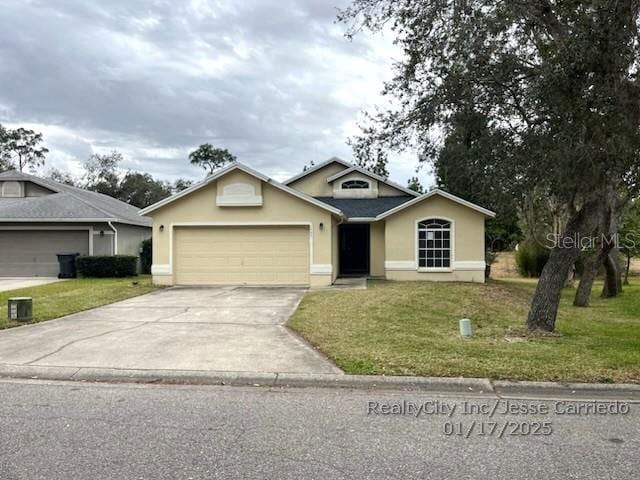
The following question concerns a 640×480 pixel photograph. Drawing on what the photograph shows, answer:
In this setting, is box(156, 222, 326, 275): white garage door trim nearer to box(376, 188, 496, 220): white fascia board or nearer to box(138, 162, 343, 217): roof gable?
box(138, 162, 343, 217): roof gable

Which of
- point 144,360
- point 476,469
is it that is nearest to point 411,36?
point 144,360

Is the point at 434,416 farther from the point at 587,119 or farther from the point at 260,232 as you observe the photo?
the point at 260,232

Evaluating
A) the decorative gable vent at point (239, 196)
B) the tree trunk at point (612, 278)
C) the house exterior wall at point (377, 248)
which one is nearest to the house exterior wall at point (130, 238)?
the decorative gable vent at point (239, 196)

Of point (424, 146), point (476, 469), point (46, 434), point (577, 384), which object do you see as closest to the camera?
point (476, 469)

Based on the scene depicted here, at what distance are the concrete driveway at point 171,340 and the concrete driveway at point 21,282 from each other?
7135mm

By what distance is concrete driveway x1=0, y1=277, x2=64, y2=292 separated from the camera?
57.6ft

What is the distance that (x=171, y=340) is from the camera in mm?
8297

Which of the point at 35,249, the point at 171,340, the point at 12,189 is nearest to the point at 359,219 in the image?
the point at 171,340

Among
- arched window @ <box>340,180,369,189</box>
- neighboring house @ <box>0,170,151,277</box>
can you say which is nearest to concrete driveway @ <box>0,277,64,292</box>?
neighboring house @ <box>0,170,151,277</box>

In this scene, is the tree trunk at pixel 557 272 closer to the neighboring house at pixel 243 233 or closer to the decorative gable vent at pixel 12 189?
the neighboring house at pixel 243 233

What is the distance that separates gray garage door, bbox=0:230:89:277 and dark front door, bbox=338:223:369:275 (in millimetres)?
10897

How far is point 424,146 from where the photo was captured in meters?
10.2

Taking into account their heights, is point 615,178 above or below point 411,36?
below

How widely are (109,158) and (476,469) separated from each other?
57.6 metres
